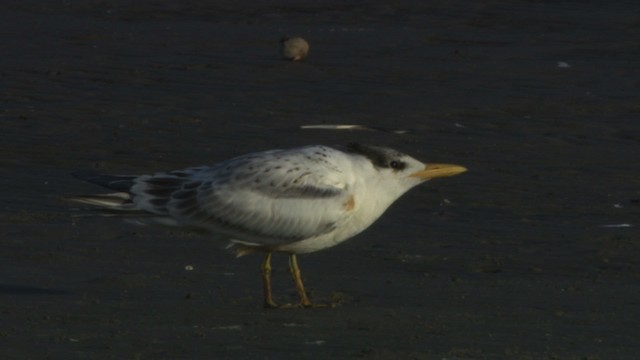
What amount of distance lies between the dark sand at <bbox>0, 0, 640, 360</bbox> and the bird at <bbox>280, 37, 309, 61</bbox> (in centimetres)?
16

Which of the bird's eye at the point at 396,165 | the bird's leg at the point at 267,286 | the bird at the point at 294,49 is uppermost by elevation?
the bird's eye at the point at 396,165

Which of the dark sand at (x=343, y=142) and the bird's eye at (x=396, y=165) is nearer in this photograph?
the dark sand at (x=343, y=142)

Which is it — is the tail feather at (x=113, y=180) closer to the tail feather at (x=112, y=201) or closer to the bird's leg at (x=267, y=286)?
the tail feather at (x=112, y=201)

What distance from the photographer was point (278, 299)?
28.9 ft

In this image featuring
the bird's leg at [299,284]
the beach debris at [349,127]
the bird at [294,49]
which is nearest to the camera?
the bird's leg at [299,284]

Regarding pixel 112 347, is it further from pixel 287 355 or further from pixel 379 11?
pixel 379 11

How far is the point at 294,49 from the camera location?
52.6 feet

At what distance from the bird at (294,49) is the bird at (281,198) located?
7307mm

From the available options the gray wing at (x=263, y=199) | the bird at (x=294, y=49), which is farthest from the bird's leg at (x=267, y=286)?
the bird at (x=294, y=49)

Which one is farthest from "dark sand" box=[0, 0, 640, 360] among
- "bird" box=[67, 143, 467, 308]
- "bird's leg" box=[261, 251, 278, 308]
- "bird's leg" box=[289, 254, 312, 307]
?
"bird" box=[67, 143, 467, 308]

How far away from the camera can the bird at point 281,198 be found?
8.43 m

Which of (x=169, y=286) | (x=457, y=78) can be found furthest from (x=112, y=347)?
(x=457, y=78)

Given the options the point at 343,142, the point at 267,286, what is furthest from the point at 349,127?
the point at 267,286

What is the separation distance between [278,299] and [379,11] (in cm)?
1033
